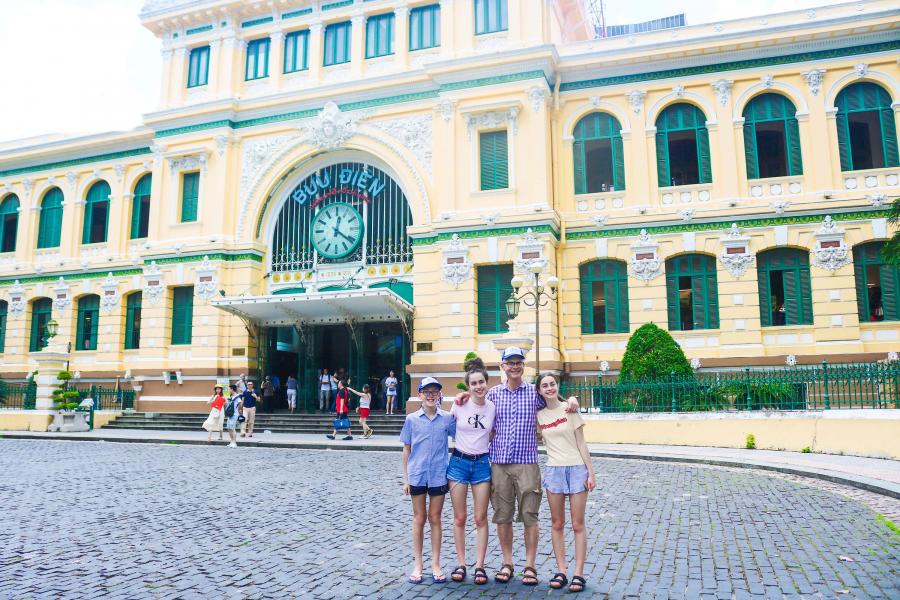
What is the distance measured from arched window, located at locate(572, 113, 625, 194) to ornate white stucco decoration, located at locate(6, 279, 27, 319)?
25.1 meters

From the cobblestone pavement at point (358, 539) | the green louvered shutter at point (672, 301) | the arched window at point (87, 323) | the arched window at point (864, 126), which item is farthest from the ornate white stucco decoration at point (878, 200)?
the arched window at point (87, 323)

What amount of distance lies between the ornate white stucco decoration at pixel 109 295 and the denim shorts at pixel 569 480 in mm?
27474

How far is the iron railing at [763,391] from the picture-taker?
48.1ft

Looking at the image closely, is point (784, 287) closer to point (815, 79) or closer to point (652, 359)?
point (652, 359)

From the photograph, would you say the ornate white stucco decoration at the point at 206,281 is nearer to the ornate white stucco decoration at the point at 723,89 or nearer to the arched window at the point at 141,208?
the arched window at the point at 141,208

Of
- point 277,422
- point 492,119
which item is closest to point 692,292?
point 492,119

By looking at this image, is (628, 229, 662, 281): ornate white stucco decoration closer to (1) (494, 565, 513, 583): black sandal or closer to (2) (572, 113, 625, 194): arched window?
(2) (572, 113, 625, 194): arched window

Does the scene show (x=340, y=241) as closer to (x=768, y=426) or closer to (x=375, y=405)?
(x=375, y=405)

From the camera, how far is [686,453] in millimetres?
14859

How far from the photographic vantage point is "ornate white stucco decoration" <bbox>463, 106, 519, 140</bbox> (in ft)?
74.4

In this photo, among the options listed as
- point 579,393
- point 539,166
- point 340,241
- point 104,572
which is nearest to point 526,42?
point 539,166

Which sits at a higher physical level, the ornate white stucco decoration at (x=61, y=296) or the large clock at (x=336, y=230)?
the large clock at (x=336, y=230)

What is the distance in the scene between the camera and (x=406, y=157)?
79.6 feet

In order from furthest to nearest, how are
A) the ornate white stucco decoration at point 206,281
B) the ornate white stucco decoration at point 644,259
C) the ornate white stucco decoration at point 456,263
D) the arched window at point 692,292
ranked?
the ornate white stucco decoration at point 206,281 → the ornate white stucco decoration at point 456,263 → the ornate white stucco decoration at point 644,259 → the arched window at point 692,292
